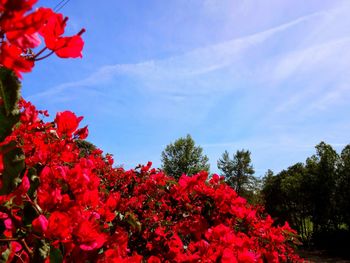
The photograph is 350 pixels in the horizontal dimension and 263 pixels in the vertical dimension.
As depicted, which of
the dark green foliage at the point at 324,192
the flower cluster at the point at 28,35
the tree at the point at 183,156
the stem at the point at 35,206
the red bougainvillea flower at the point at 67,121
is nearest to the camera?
the flower cluster at the point at 28,35

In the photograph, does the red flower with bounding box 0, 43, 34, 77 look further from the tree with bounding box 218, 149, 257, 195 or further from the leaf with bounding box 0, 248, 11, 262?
the tree with bounding box 218, 149, 257, 195

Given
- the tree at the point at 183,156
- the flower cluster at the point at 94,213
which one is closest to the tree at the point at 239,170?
the tree at the point at 183,156

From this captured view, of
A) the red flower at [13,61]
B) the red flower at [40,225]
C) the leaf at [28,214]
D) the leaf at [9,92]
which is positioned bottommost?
the red flower at [40,225]

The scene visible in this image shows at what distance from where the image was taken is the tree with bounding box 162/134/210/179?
39.6 metres

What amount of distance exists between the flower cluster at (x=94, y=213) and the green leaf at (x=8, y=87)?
0.15 meters

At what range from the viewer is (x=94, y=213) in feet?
4.23

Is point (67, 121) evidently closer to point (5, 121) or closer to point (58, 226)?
point (58, 226)

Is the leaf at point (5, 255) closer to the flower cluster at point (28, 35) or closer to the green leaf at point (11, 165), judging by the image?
the green leaf at point (11, 165)

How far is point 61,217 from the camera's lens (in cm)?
89

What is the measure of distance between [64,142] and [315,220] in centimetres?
2406

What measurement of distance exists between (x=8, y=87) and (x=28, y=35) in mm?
98

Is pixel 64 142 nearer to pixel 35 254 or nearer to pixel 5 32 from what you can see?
pixel 35 254

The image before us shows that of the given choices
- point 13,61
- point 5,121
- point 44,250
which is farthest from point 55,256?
point 13,61

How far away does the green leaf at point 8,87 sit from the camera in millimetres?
585
